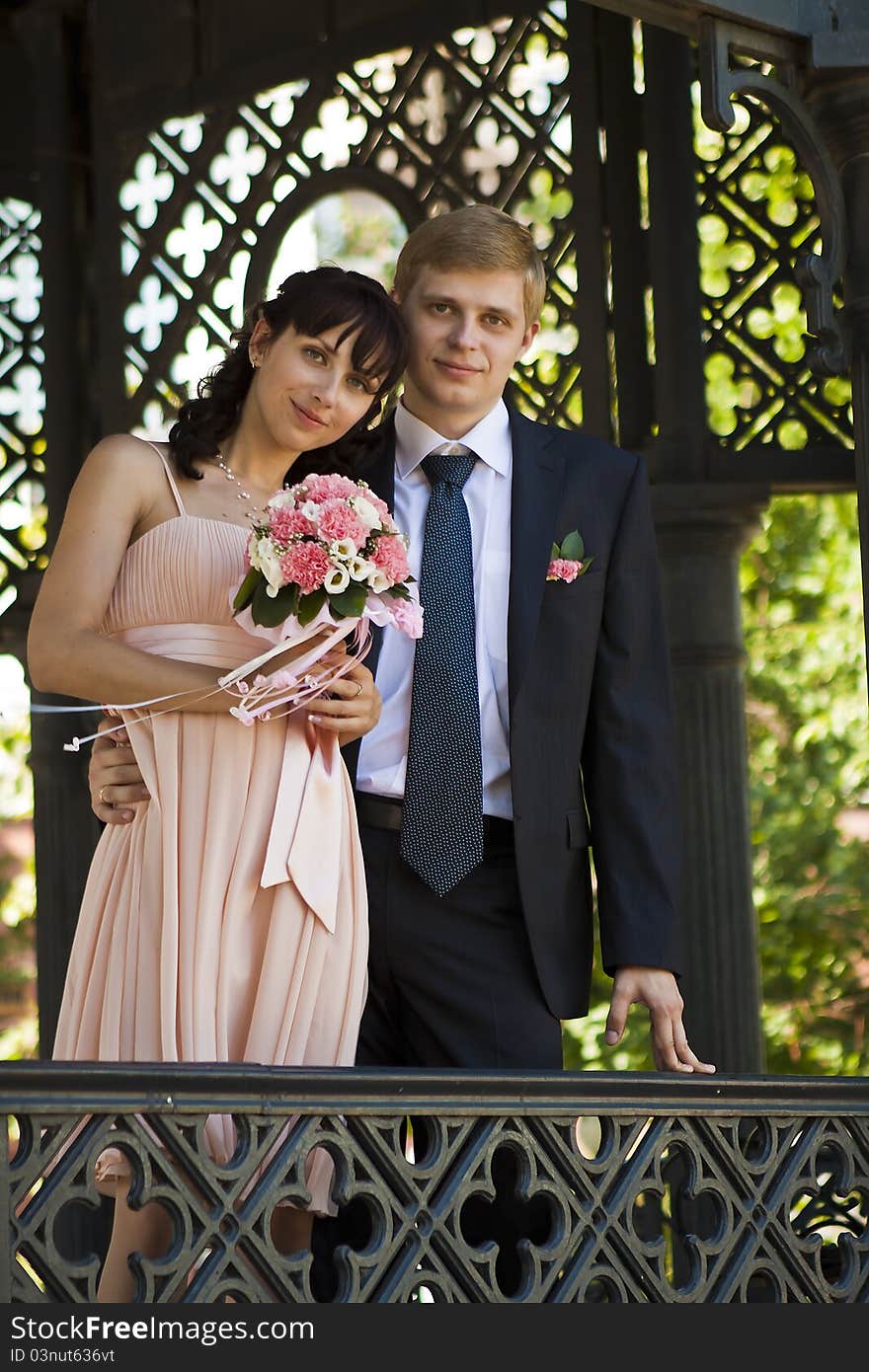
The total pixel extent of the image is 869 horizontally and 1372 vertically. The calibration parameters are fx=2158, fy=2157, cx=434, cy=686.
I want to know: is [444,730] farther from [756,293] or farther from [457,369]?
[756,293]

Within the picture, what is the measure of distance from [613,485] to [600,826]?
74cm

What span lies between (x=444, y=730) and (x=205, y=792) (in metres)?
0.58

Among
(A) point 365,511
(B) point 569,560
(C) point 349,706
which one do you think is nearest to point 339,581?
(A) point 365,511

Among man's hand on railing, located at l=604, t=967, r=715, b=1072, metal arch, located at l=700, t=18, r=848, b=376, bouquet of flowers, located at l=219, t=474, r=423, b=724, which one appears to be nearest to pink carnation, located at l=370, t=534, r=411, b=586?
bouquet of flowers, located at l=219, t=474, r=423, b=724

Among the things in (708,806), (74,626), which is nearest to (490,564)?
(74,626)

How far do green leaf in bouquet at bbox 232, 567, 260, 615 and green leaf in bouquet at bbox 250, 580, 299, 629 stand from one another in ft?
0.10

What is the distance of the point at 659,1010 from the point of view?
4406 millimetres

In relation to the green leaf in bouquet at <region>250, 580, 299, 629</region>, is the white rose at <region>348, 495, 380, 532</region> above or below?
above

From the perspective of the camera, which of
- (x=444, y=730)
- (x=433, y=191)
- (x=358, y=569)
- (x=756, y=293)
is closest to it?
(x=358, y=569)

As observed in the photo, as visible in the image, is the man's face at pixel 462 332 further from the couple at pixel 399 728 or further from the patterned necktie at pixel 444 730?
the patterned necktie at pixel 444 730

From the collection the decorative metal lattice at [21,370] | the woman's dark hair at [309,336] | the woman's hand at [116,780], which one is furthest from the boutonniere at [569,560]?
the decorative metal lattice at [21,370]

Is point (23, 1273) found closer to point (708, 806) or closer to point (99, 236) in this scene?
point (708, 806)

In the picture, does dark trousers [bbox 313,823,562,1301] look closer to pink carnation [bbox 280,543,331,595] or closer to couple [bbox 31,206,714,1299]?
couple [bbox 31,206,714,1299]

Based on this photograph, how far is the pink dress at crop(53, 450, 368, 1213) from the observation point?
3.91 meters
